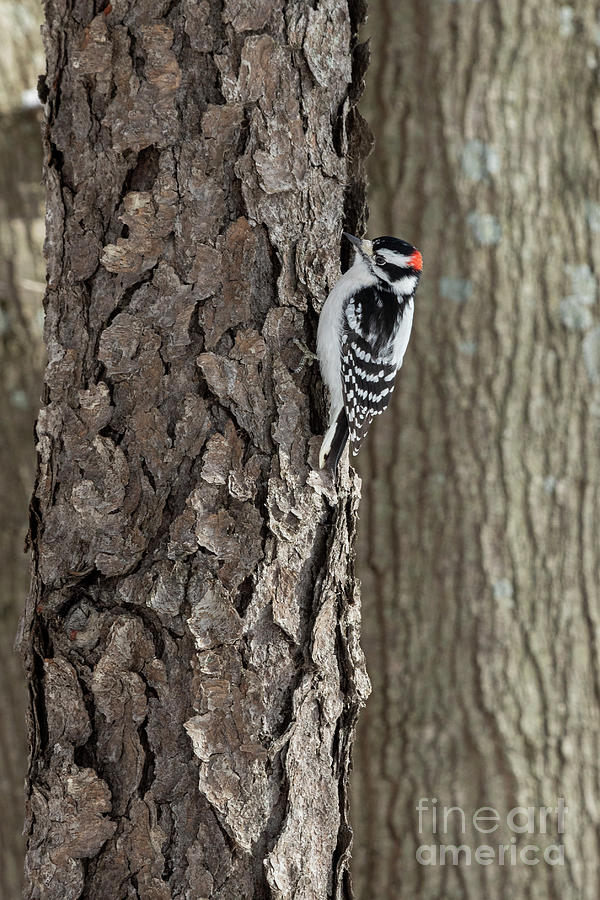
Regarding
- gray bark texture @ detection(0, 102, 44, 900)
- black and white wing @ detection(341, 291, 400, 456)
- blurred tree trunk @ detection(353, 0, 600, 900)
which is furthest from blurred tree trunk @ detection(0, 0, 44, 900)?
black and white wing @ detection(341, 291, 400, 456)

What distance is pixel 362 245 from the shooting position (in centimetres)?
266

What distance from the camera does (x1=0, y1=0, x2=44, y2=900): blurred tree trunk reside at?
400 centimetres

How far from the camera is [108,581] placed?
6.74 ft

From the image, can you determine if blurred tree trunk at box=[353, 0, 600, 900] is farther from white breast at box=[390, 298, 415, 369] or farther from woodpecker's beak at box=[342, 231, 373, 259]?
woodpecker's beak at box=[342, 231, 373, 259]

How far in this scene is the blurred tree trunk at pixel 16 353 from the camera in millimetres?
4004

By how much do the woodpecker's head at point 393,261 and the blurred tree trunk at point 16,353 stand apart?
181 cm

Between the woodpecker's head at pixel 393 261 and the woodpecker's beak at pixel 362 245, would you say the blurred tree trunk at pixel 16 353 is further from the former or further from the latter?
the woodpecker's beak at pixel 362 245

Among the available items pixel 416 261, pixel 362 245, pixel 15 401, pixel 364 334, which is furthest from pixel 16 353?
pixel 362 245

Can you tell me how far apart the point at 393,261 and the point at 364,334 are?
30 centimetres

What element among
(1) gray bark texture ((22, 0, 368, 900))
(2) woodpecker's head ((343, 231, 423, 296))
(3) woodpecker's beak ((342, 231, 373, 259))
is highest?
(2) woodpecker's head ((343, 231, 423, 296))

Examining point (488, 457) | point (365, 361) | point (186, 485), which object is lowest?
point (186, 485)

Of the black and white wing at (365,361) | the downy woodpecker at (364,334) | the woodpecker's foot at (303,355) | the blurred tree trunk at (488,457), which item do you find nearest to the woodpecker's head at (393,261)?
the downy woodpecker at (364,334)

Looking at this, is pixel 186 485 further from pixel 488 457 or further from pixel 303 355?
pixel 488 457

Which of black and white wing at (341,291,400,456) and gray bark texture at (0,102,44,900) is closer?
black and white wing at (341,291,400,456)
